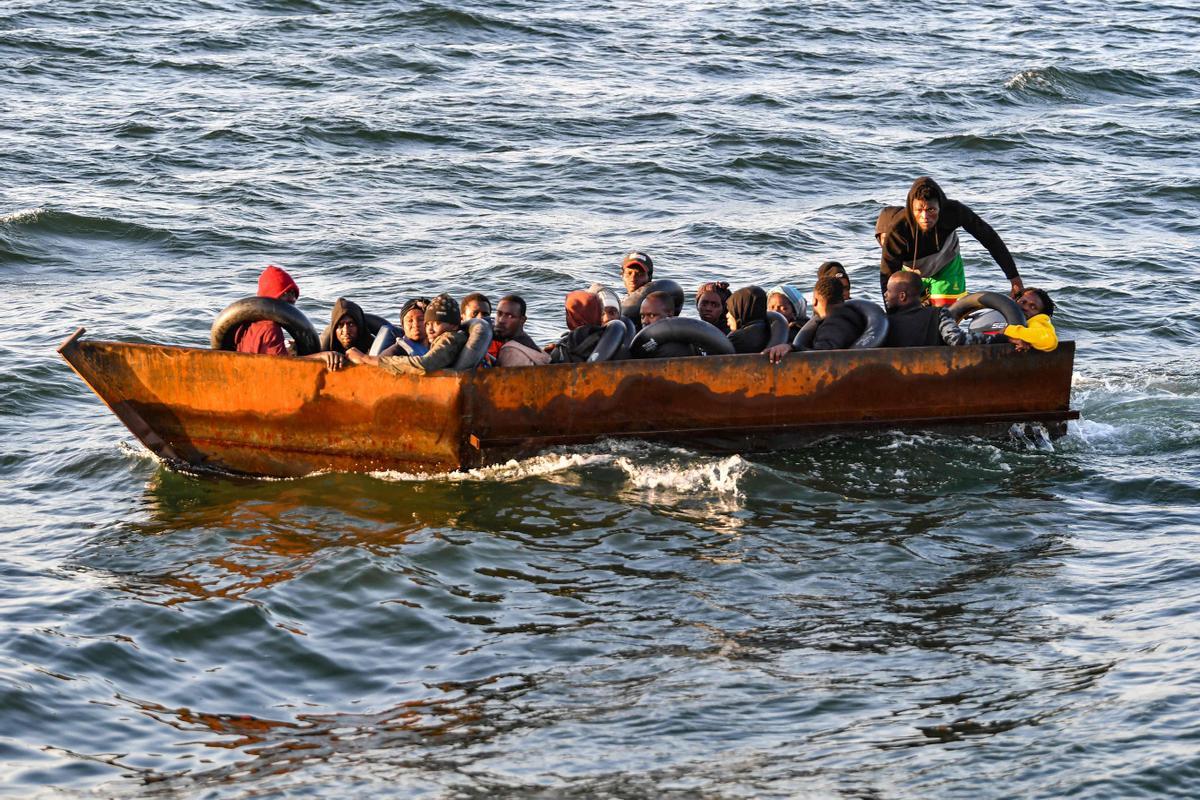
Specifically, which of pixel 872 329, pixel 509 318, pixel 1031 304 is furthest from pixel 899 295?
pixel 509 318

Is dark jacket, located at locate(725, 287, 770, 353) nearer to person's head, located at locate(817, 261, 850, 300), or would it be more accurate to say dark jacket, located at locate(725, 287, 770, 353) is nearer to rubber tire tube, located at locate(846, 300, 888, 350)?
person's head, located at locate(817, 261, 850, 300)

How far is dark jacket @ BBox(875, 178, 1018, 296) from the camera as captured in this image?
12703 millimetres

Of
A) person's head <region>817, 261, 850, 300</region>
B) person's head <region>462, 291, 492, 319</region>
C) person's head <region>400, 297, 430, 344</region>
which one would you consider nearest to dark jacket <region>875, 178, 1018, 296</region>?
person's head <region>817, 261, 850, 300</region>

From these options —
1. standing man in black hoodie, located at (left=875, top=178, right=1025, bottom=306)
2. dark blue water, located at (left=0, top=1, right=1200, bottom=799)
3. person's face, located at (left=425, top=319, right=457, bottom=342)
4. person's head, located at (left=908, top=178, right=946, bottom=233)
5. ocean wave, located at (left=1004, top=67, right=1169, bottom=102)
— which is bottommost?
dark blue water, located at (left=0, top=1, right=1200, bottom=799)

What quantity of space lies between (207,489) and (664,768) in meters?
5.65

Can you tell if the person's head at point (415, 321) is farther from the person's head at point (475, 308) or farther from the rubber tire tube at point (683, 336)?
the rubber tire tube at point (683, 336)

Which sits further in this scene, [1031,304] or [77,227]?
[77,227]

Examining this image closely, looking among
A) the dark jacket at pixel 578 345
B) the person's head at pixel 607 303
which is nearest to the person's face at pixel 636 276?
the person's head at pixel 607 303

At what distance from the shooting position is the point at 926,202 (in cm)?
1250

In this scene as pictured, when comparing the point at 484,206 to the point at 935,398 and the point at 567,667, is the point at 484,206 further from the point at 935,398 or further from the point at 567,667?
the point at 567,667

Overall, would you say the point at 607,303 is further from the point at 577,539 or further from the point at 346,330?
the point at 577,539

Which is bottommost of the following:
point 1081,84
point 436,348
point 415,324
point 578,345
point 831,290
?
point 578,345

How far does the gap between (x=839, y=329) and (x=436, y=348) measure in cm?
316

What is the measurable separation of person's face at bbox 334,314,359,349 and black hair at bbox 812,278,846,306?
3622 millimetres
